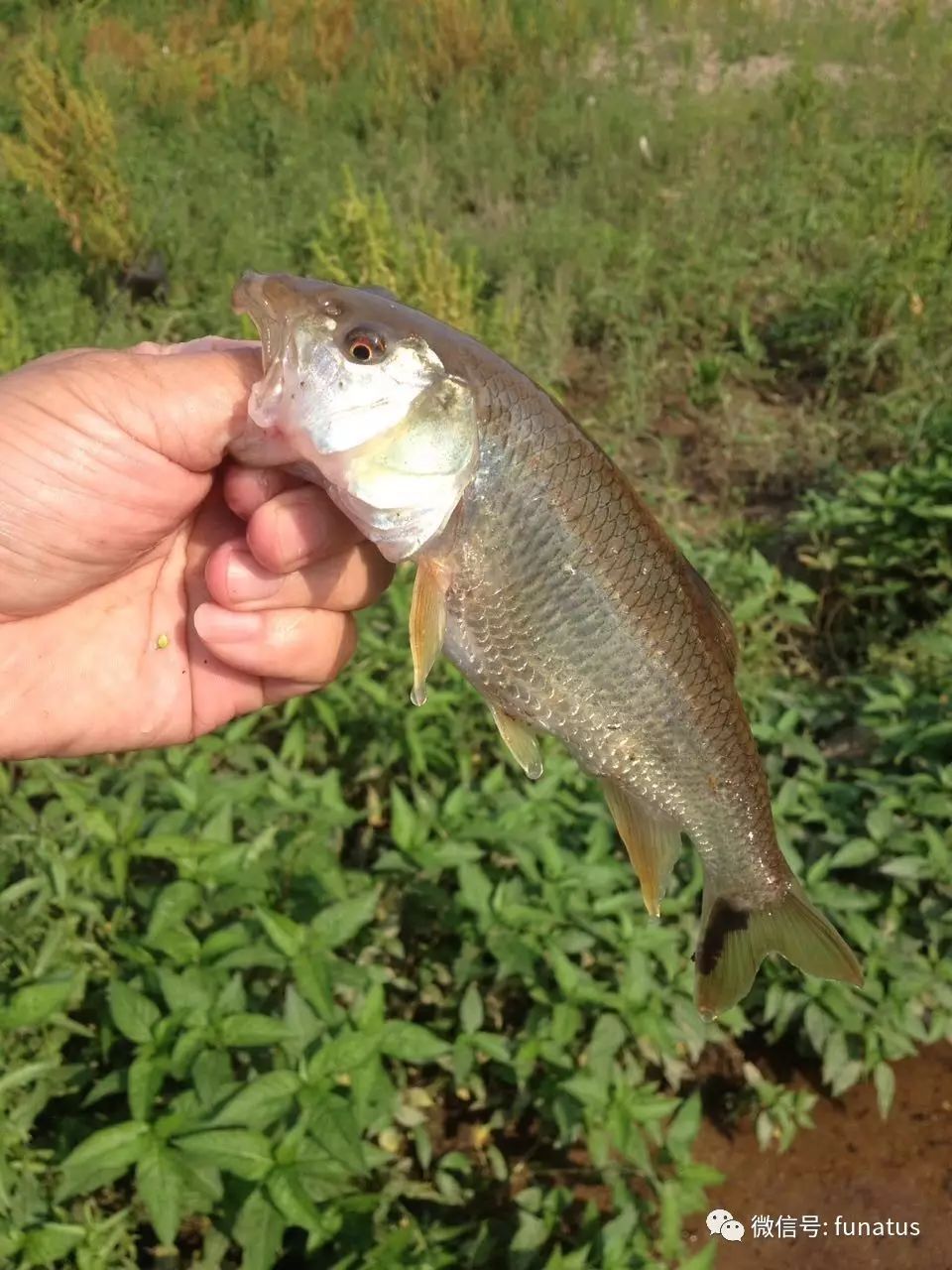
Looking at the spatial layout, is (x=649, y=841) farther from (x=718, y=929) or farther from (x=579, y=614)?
(x=579, y=614)

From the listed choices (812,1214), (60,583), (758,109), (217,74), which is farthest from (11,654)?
(217,74)

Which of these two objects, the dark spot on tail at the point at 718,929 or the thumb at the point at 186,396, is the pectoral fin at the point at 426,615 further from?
the dark spot on tail at the point at 718,929

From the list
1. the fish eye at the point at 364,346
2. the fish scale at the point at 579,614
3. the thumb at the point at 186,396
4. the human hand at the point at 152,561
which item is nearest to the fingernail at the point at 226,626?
the human hand at the point at 152,561

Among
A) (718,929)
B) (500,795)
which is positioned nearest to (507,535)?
(718,929)

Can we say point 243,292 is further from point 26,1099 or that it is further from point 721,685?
point 26,1099

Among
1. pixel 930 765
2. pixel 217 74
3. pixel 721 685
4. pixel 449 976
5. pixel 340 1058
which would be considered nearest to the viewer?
pixel 721 685

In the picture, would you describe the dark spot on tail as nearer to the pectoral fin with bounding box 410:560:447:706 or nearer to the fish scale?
the fish scale

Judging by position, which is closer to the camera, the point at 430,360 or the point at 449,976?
the point at 430,360
